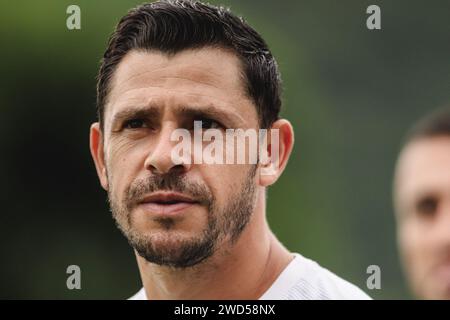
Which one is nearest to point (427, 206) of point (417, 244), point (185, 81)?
point (417, 244)

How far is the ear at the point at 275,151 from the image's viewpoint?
10.1 ft

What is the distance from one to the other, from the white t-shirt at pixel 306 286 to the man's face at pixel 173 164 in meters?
0.30

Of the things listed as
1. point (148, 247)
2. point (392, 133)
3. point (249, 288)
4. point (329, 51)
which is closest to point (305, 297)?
point (249, 288)

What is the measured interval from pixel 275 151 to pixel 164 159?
53 centimetres

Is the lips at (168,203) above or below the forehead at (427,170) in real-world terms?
below

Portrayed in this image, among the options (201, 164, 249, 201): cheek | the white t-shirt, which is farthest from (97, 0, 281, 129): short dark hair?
the white t-shirt

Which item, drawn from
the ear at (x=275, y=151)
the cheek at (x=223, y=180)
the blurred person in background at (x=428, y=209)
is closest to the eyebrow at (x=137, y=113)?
the cheek at (x=223, y=180)

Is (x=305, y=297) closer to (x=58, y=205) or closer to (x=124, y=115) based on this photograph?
(x=124, y=115)

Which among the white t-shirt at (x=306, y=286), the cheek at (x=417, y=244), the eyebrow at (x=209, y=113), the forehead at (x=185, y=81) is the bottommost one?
the white t-shirt at (x=306, y=286)

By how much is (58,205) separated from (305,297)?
9.51 feet

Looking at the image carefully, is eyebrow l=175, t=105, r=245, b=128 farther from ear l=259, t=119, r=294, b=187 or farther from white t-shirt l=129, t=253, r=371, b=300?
white t-shirt l=129, t=253, r=371, b=300

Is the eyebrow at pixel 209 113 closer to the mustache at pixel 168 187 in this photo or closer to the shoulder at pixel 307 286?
the mustache at pixel 168 187

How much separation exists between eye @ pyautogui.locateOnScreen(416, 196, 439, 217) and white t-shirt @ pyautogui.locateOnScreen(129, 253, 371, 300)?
2.38 ft

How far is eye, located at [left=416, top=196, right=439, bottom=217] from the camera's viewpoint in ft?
8.40
